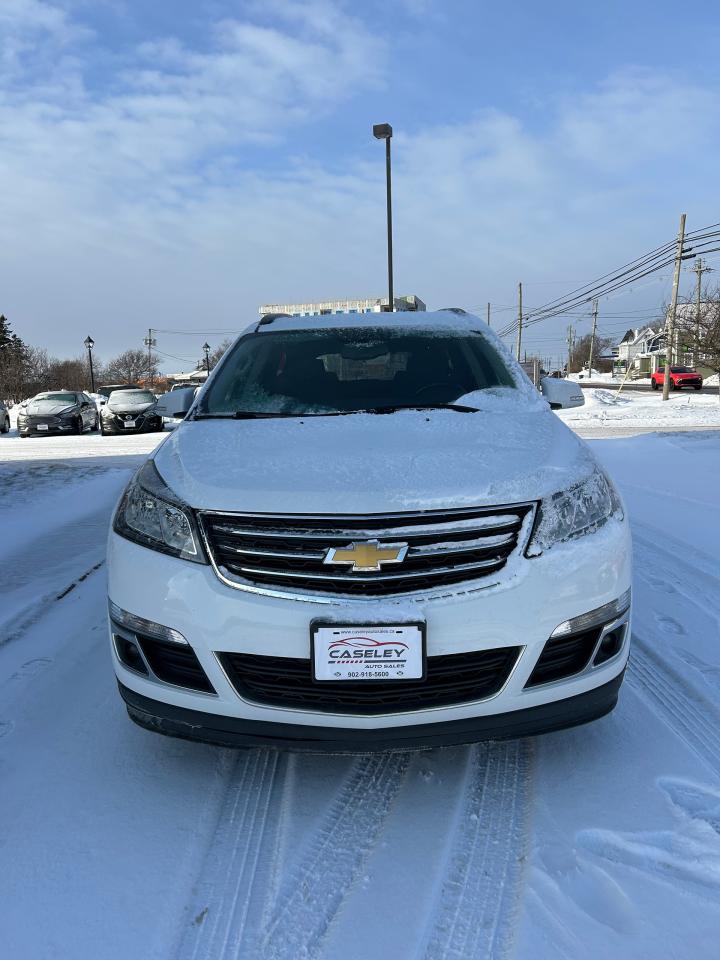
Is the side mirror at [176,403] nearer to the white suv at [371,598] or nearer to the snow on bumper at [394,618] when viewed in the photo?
the white suv at [371,598]

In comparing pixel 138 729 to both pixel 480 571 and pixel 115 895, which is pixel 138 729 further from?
pixel 480 571

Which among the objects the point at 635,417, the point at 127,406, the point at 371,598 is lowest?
the point at 635,417

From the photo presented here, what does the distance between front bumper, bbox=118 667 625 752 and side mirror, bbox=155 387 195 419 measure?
2057 millimetres

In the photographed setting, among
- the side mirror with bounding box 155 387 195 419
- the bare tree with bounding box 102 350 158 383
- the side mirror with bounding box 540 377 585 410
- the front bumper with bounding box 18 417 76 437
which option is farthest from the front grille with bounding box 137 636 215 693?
the bare tree with bounding box 102 350 158 383

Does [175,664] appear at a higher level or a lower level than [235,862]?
higher

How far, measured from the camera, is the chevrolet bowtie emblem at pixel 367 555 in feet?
6.04

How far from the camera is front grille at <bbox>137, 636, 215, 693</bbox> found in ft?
6.35

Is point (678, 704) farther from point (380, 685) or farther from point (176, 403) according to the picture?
point (176, 403)

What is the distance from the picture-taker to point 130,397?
61.0 feet

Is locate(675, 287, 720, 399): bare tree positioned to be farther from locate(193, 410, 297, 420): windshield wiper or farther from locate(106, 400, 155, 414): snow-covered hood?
locate(193, 410, 297, 420): windshield wiper

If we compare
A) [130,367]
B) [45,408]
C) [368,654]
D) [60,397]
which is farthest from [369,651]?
[130,367]

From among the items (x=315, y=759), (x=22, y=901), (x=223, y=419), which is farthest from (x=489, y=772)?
(x=223, y=419)

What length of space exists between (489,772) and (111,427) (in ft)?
57.4

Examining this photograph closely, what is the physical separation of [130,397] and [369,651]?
18157mm
